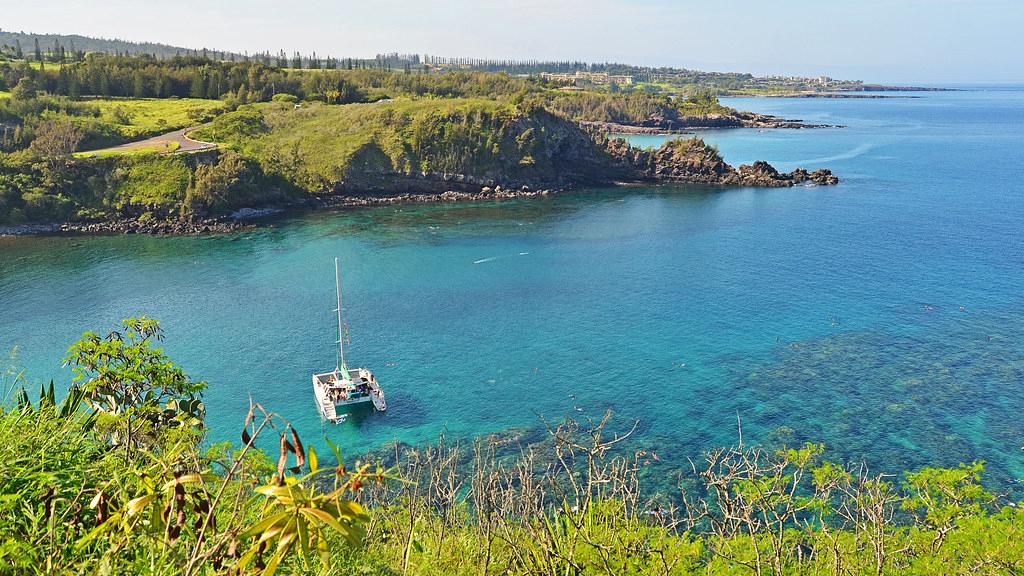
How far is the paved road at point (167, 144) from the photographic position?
7631cm

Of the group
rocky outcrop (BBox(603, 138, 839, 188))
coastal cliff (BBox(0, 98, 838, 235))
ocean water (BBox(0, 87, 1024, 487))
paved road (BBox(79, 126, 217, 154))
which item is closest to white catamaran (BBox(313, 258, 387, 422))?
ocean water (BBox(0, 87, 1024, 487))

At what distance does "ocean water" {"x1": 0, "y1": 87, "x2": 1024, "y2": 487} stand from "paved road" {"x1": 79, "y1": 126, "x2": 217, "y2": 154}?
1831 cm

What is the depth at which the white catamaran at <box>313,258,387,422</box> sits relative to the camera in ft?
100

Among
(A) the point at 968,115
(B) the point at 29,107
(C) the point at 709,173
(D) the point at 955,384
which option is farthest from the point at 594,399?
(A) the point at 968,115

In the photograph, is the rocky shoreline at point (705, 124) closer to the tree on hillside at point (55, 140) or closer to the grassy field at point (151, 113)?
the grassy field at point (151, 113)

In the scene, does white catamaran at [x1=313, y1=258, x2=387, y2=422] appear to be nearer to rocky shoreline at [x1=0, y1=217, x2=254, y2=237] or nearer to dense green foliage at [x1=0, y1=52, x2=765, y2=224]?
rocky shoreline at [x1=0, y1=217, x2=254, y2=237]

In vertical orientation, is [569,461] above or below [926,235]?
below

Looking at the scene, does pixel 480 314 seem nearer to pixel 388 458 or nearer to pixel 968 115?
pixel 388 458

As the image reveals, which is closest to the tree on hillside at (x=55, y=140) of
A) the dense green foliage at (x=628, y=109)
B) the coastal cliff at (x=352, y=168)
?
the coastal cliff at (x=352, y=168)

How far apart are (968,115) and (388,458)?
232 meters

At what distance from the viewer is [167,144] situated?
78.6 meters

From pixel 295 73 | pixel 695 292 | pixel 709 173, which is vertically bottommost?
pixel 695 292

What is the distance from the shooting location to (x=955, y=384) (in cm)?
3325

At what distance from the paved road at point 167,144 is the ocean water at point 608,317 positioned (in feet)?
60.1
